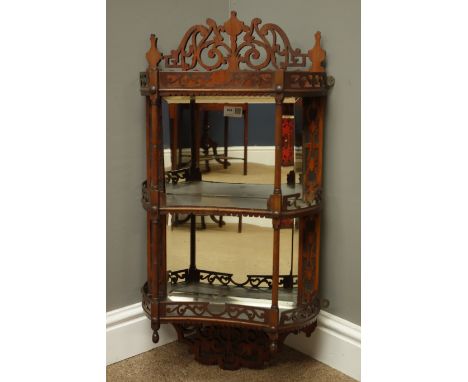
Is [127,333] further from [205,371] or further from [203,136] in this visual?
[203,136]

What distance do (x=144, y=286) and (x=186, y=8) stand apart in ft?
3.45

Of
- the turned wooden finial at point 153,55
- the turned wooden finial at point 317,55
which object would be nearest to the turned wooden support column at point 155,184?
the turned wooden finial at point 153,55

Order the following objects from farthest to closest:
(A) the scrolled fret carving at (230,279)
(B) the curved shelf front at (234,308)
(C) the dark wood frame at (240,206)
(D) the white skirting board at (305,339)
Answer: (A) the scrolled fret carving at (230,279), (D) the white skirting board at (305,339), (B) the curved shelf front at (234,308), (C) the dark wood frame at (240,206)

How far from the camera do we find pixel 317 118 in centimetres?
183

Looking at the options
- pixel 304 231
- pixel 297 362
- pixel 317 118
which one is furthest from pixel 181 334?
pixel 317 118

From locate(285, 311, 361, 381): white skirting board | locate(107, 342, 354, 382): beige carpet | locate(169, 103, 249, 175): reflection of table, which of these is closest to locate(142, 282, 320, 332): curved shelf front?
locate(285, 311, 361, 381): white skirting board

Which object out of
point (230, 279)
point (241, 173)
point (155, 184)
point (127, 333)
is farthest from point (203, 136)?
point (127, 333)

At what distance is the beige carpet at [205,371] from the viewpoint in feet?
6.13

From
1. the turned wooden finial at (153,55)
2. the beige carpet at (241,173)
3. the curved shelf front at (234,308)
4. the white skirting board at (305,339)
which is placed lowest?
the white skirting board at (305,339)

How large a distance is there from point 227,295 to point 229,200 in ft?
1.21

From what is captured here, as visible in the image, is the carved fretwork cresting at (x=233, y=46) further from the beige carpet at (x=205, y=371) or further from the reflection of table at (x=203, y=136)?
the beige carpet at (x=205, y=371)

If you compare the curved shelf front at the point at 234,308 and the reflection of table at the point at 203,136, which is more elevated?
the reflection of table at the point at 203,136

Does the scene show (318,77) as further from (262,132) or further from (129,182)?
(129,182)

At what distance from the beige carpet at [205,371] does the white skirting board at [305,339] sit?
0.03m
